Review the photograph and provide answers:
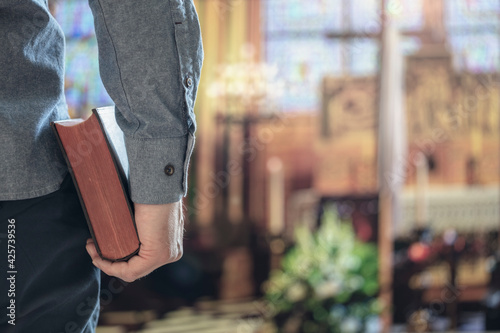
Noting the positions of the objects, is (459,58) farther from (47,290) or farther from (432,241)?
(47,290)

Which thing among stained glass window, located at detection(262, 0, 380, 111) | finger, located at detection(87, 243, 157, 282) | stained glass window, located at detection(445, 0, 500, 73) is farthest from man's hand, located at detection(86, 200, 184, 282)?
stained glass window, located at detection(445, 0, 500, 73)

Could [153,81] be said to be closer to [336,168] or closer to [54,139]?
[54,139]

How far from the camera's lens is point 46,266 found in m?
0.74

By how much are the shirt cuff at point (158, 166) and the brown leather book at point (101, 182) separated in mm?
40

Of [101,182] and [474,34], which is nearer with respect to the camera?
[101,182]

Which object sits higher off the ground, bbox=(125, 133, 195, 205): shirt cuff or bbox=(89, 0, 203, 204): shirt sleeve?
bbox=(89, 0, 203, 204): shirt sleeve

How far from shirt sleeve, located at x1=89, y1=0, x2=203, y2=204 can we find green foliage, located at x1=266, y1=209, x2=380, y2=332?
2231 mm

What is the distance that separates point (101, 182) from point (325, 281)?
228 centimetres

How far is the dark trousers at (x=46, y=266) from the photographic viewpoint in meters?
0.72

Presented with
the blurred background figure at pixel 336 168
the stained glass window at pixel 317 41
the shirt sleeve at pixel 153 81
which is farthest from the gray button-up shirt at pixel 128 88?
the stained glass window at pixel 317 41

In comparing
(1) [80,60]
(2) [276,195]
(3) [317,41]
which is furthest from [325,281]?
(1) [80,60]

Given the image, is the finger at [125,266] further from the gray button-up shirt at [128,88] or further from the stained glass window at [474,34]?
the stained glass window at [474,34]

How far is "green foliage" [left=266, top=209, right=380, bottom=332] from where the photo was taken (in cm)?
289

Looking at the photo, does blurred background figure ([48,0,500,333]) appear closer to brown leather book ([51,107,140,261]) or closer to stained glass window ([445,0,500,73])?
stained glass window ([445,0,500,73])
